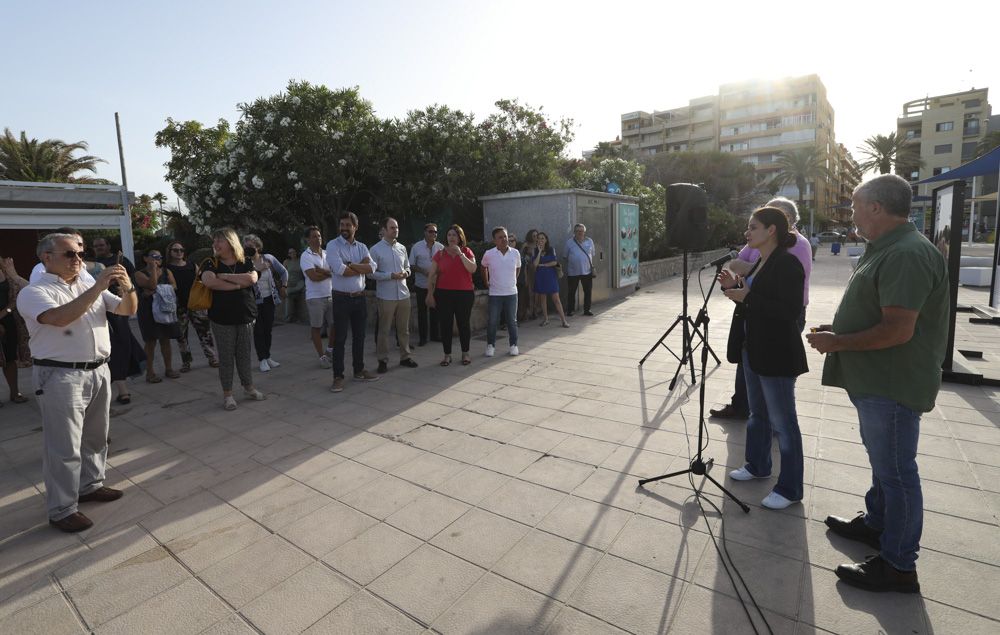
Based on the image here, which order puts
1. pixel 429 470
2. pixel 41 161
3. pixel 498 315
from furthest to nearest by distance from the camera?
pixel 41 161 < pixel 498 315 < pixel 429 470

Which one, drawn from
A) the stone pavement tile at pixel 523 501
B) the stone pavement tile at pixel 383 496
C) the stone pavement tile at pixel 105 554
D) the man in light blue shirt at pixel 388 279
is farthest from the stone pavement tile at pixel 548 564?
the man in light blue shirt at pixel 388 279

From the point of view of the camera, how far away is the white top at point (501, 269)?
7.11m

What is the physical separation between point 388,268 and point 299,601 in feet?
14.5

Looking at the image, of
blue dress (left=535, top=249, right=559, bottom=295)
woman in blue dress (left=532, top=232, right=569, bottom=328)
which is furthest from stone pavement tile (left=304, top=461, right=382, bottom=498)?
blue dress (left=535, top=249, right=559, bottom=295)

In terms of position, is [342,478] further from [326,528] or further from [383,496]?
[326,528]

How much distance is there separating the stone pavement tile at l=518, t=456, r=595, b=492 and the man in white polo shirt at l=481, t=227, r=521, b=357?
3537 millimetres

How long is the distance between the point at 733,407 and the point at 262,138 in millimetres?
11470

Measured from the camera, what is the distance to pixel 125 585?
2.58 meters

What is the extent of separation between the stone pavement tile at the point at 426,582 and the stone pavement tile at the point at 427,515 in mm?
213

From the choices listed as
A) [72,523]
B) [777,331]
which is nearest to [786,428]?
[777,331]

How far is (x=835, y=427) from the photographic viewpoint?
429 centimetres

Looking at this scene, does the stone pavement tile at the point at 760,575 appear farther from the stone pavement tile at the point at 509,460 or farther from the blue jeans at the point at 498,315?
the blue jeans at the point at 498,315

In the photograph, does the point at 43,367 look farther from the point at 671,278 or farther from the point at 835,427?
the point at 671,278

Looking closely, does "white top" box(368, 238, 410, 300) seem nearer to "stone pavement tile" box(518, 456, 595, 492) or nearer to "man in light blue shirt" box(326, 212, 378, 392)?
"man in light blue shirt" box(326, 212, 378, 392)
